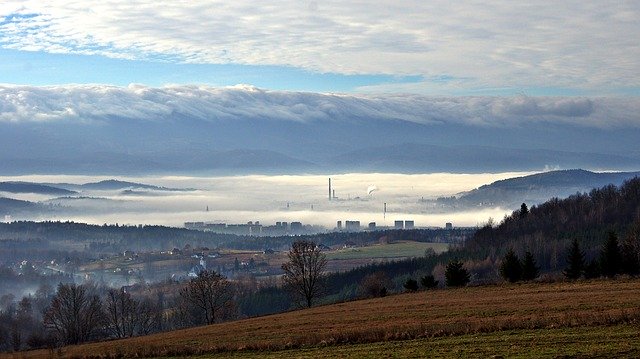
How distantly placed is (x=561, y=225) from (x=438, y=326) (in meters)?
114

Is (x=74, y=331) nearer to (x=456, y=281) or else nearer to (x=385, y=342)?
(x=456, y=281)

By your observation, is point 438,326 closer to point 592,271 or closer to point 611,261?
point 611,261

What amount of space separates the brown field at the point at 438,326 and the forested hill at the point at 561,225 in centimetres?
7085

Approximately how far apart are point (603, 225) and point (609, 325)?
4273 inches

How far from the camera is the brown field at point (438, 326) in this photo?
3550 centimetres

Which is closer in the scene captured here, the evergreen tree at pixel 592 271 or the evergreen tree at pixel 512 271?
the evergreen tree at pixel 592 271

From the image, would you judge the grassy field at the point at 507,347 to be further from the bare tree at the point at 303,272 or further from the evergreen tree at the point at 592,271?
the bare tree at the point at 303,272

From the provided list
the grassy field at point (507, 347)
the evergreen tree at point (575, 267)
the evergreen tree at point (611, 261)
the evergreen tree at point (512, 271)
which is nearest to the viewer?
the grassy field at point (507, 347)

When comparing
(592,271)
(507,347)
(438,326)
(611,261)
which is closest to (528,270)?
(592,271)

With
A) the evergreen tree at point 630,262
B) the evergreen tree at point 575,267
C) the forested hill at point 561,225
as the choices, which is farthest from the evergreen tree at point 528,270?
the forested hill at point 561,225

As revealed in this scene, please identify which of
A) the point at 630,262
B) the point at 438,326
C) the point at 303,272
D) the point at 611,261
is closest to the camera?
the point at 438,326

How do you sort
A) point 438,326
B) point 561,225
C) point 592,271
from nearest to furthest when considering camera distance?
point 438,326, point 592,271, point 561,225

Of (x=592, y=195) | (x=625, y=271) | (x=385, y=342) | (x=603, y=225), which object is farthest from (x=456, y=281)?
(x=592, y=195)

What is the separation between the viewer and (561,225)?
149 meters
